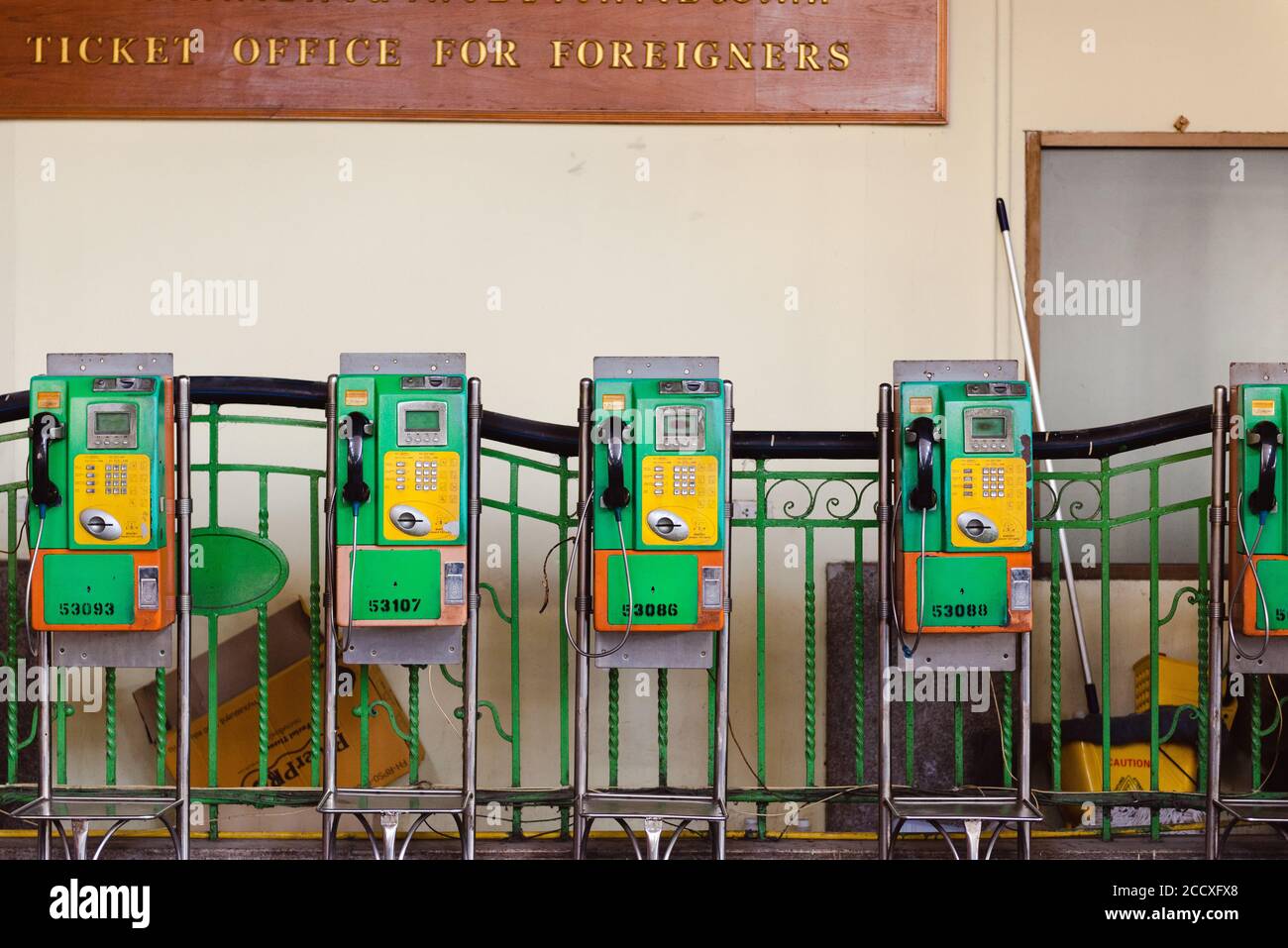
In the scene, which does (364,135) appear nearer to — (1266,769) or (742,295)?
(742,295)

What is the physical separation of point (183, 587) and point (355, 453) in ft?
2.23

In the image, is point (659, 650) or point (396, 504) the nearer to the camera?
point (396, 504)

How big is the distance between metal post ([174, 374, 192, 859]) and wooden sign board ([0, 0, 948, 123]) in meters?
2.00

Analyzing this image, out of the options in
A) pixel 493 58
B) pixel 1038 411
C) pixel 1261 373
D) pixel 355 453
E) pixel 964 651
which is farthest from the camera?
pixel 493 58

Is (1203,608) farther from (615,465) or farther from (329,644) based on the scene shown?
(329,644)

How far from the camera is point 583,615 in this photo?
339cm

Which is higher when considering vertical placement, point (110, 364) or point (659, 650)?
point (110, 364)

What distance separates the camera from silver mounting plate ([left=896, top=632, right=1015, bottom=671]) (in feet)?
11.2

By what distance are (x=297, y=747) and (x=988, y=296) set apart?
3274 mm

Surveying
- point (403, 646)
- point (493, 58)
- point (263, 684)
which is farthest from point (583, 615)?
point (493, 58)

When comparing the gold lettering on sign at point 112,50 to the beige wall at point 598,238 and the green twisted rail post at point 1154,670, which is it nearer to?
the beige wall at point 598,238

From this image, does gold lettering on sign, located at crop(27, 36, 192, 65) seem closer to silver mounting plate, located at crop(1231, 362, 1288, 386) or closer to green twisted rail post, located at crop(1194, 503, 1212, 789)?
silver mounting plate, located at crop(1231, 362, 1288, 386)

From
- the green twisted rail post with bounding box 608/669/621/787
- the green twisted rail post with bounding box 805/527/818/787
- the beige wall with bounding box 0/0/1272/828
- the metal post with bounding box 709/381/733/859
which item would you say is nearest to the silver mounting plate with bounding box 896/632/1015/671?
the green twisted rail post with bounding box 805/527/818/787
